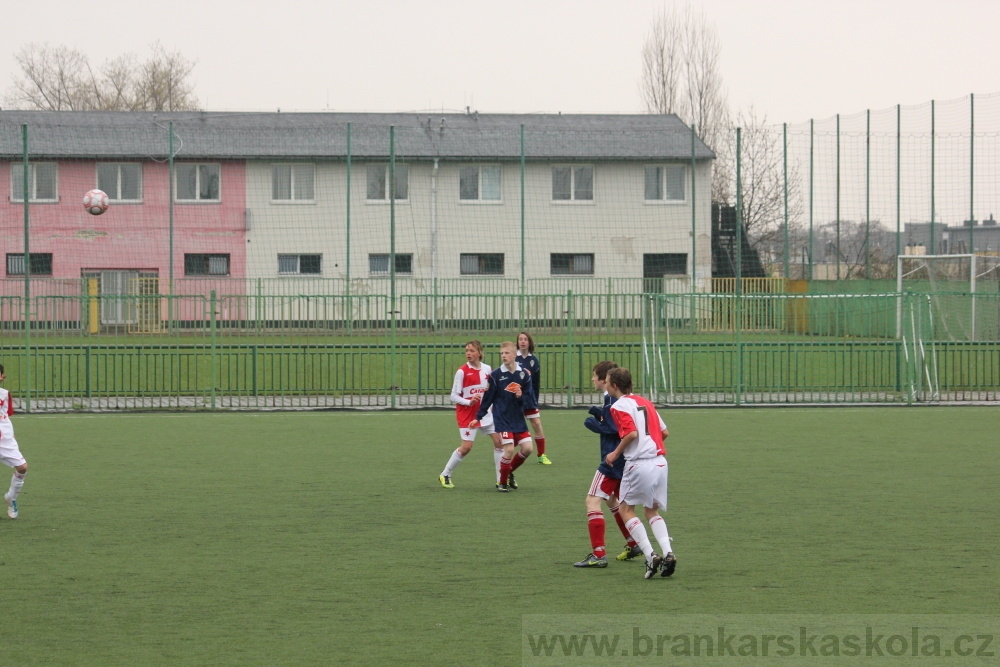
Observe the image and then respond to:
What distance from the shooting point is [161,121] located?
40562 millimetres

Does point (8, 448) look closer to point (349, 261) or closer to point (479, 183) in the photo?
point (349, 261)

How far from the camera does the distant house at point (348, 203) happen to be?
107 feet

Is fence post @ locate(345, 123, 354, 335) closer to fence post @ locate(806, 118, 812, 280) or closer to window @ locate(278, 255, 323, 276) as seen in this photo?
window @ locate(278, 255, 323, 276)

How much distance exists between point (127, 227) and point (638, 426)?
27680 mm

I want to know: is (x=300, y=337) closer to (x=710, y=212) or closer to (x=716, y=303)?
(x=716, y=303)

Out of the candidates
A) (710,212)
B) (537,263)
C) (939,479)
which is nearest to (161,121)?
(537,263)

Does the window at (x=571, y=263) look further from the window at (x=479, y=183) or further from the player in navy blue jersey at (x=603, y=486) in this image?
the player in navy blue jersey at (x=603, y=486)

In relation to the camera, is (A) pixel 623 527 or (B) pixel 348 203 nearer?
(A) pixel 623 527

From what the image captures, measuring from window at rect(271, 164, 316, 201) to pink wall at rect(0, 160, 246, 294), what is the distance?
4.10ft

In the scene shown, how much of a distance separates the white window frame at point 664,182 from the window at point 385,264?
711cm

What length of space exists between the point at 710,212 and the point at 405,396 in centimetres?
1341

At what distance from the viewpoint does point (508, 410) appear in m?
12.5

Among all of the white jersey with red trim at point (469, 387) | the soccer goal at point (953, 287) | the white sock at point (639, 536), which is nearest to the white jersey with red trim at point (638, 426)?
the white sock at point (639, 536)

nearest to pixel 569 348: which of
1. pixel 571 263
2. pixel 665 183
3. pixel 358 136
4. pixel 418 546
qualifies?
pixel 571 263
